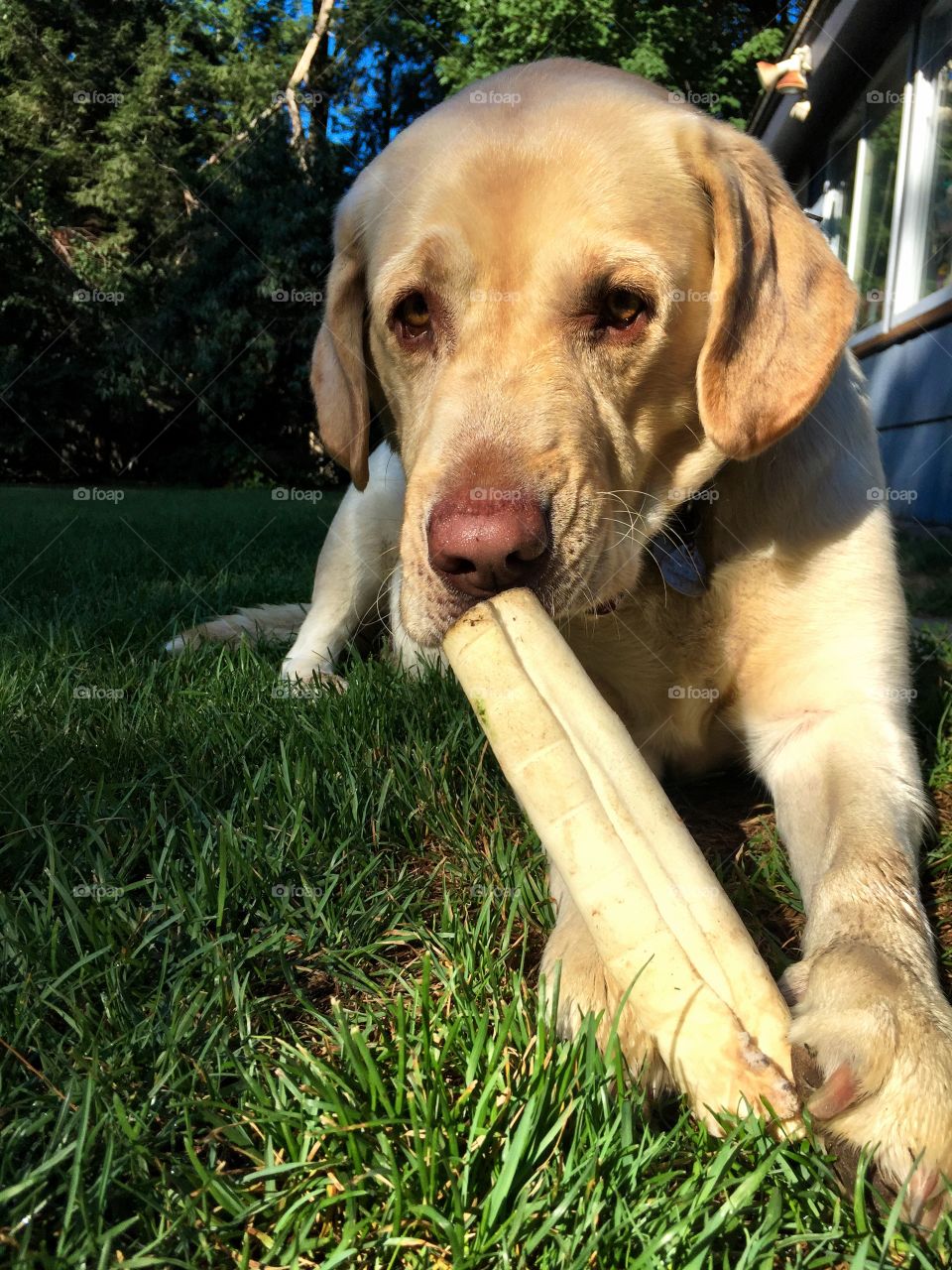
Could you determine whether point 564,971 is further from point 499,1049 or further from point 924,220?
point 924,220

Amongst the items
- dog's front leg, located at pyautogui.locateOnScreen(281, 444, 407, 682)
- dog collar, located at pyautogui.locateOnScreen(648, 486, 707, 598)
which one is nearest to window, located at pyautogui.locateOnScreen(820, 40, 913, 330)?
→ dog's front leg, located at pyautogui.locateOnScreen(281, 444, 407, 682)

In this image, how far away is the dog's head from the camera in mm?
2064

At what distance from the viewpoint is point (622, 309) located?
2262 millimetres

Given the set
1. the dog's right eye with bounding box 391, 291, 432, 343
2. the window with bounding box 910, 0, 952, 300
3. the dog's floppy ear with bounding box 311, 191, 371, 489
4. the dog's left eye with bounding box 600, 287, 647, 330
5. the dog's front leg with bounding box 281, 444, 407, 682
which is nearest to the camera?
the dog's left eye with bounding box 600, 287, 647, 330

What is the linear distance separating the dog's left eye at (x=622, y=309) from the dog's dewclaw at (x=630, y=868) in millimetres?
775

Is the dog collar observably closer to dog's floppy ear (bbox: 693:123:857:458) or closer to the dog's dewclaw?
dog's floppy ear (bbox: 693:123:857:458)

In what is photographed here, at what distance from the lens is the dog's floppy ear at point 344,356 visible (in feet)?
9.16

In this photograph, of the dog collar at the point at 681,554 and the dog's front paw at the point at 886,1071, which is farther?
the dog collar at the point at 681,554

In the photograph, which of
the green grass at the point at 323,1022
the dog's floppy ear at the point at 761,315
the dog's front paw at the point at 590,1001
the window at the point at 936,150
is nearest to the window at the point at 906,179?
the window at the point at 936,150

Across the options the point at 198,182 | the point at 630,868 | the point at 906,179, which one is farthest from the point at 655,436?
the point at 198,182

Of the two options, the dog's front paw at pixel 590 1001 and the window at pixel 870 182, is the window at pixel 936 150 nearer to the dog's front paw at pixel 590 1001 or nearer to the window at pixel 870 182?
the window at pixel 870 182

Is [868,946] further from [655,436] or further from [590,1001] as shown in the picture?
[655,436]

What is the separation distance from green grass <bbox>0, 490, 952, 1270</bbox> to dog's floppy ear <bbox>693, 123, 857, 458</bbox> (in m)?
0.98

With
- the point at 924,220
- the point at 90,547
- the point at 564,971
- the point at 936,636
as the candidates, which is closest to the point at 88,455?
the point at 90,547
